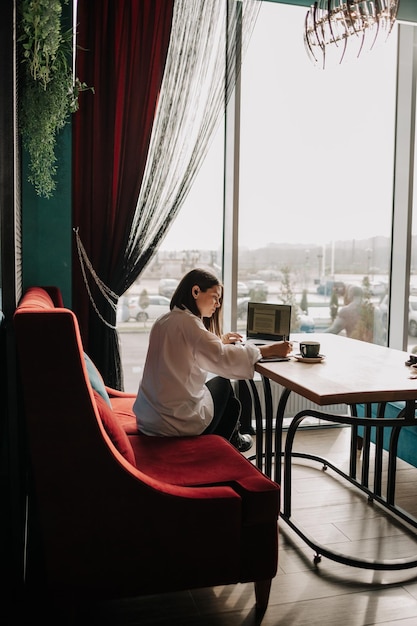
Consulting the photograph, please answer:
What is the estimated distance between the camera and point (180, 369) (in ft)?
8.88

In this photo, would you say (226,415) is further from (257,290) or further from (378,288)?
(378,288)

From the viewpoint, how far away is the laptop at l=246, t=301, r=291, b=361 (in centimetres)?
334

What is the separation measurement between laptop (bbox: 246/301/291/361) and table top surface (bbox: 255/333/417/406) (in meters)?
0.12

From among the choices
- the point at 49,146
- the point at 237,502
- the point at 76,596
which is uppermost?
the point at 49,146

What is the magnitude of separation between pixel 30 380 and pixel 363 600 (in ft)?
4.70

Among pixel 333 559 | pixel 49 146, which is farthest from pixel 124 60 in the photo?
pixel 333 559

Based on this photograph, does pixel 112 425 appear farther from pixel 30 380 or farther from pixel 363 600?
pixel 363 600

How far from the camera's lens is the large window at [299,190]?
14.4ft

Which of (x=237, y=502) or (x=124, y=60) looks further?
(x=124, y=60)

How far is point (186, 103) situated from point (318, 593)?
2938 millimetres

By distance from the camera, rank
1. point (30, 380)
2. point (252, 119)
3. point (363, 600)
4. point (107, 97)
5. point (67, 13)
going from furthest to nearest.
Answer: point (252, 119), point (107, 97), point (67, 13), point (363, 600), point (30, 380)

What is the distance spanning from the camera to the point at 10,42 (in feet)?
7.52

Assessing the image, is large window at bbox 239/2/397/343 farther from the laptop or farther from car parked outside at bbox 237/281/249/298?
the laptop

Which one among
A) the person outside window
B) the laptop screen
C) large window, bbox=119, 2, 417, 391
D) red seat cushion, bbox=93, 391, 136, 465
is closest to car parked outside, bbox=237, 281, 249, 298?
large window, bbox=119, 2, 417, 391
